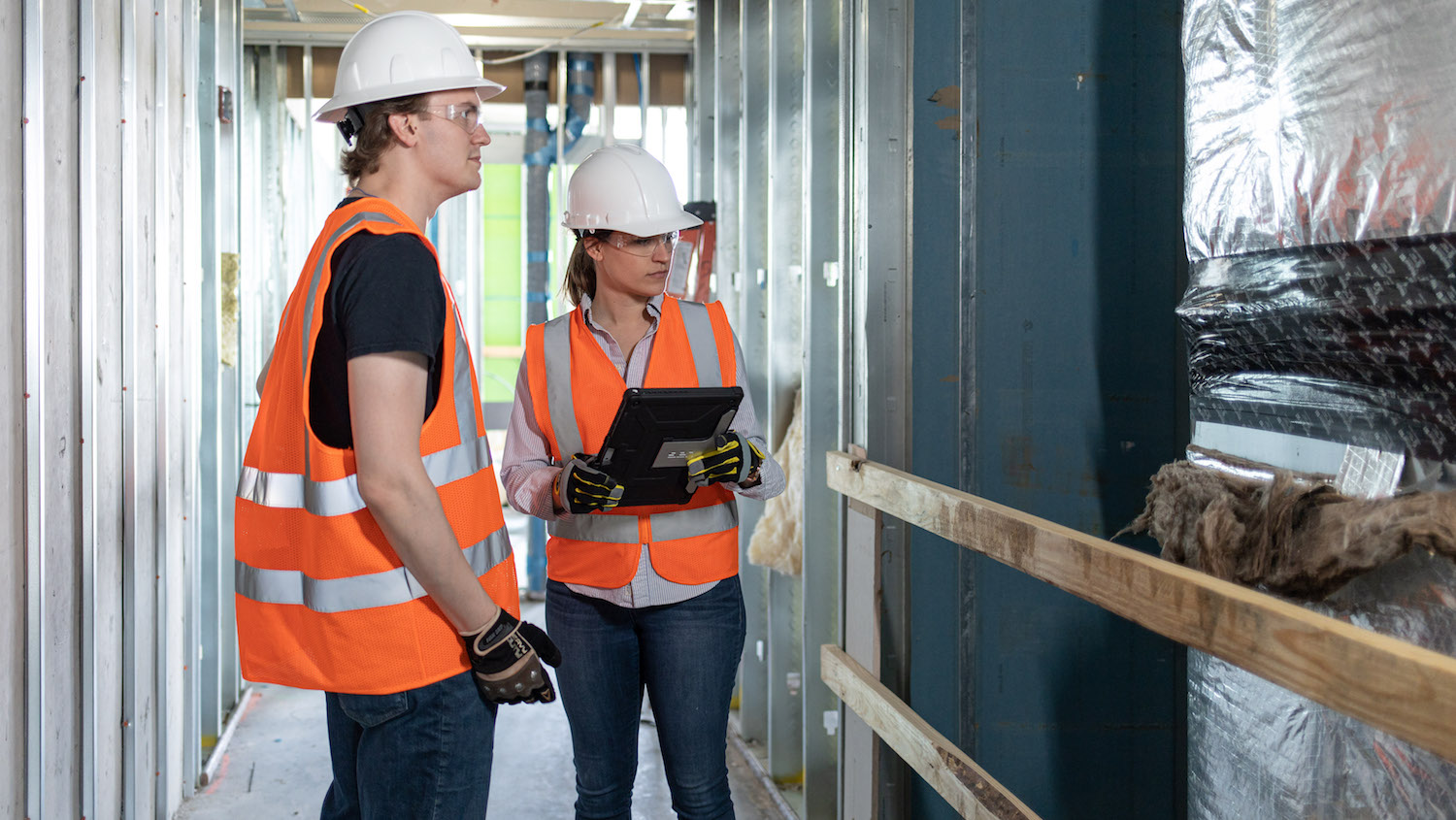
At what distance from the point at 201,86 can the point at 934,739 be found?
3205 mm

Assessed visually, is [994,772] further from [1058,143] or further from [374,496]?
[374,496]

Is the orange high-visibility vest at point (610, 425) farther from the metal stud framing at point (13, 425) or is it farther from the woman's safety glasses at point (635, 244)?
the metal stud framing at point (13, 425)

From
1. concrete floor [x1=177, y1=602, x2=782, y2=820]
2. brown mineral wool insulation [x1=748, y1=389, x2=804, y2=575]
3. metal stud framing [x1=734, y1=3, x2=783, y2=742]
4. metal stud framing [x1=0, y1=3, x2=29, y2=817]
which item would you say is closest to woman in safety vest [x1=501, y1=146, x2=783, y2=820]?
metal stud framing [x1=0, y1=3, x2=29, y2=817]

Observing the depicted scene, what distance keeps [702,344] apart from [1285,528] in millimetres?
1033

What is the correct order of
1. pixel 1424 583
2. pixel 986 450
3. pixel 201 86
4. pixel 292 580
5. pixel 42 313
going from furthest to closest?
pixel 201 86 < pixel 986 450 < pixel 42 313 < pixel 292 580 < pixel 1424 583

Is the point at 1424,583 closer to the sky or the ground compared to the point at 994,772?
closer to the sky

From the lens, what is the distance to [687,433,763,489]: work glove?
182cm

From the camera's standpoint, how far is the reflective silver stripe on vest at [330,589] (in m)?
1.30

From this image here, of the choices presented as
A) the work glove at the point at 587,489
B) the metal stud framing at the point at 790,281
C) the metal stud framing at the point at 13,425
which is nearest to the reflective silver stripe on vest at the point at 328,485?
the work glove at the point at 587,489

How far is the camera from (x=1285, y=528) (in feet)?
4.13

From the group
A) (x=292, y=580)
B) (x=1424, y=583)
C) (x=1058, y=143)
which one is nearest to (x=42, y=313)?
(x=292, y=580)

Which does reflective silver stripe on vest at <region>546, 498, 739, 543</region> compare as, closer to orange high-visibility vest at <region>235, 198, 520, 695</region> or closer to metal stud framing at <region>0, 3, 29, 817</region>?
orange high-visibility vest at <region>235, 198, 520, 695</region>

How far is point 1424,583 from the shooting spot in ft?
3.74

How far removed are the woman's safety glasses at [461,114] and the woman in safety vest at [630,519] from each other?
0.51 metres
